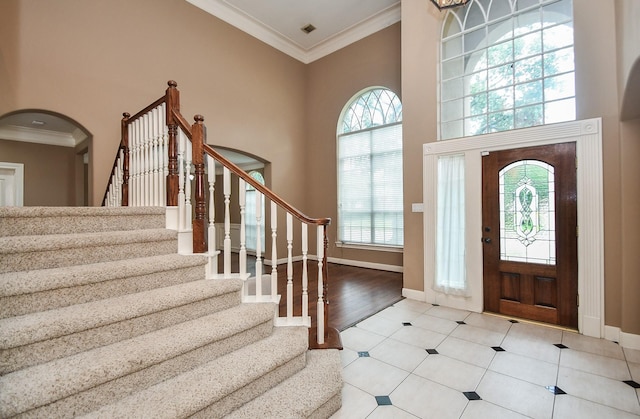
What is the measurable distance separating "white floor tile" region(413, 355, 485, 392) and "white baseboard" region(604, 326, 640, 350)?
1610 millimetres

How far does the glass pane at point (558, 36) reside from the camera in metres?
3.10

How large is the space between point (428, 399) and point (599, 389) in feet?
4.30

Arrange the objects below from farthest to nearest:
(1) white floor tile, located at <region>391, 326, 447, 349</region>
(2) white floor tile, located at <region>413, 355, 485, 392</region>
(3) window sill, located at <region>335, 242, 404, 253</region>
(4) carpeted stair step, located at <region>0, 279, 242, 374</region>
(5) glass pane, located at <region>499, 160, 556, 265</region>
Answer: (3) window sill, located at <region>335, 242, 404, 253</region>
(5) glass pane, located at <region>499, 160, 556, 265</region>
(1) white floor tile, located at <region>391, 326, 447, 349</region>
(2) white floor tile, located at <region>413, 355, 485, 392</region>
(4) carpeted stair step, located at <region>0, 279, 242, 374</region>

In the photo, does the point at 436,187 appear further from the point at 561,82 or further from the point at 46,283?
the point at 46,283

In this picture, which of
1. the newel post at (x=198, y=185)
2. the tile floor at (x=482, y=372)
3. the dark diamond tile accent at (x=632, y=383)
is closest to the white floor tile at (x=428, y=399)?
the tile floor at (x=482, y=372)

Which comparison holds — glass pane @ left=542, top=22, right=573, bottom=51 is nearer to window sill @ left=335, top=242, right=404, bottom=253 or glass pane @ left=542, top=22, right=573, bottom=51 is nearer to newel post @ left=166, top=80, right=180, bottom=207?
window sill @ left=335, top=242, right=404, bottom=253

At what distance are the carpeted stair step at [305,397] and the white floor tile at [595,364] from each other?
2042mm

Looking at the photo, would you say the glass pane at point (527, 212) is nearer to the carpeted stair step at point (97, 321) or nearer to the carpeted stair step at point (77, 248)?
the carpeted stair step at point (97, 321)

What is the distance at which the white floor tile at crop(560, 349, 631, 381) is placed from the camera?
7.36ft

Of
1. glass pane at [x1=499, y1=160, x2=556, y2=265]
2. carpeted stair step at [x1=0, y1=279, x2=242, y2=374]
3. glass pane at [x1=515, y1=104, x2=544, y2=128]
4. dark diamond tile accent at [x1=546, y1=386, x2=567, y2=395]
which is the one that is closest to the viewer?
carpeted stair step at [x1=0, y1=279, x2=242, y2=374]

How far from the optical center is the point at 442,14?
12.5 feet

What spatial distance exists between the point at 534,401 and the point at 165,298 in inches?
104

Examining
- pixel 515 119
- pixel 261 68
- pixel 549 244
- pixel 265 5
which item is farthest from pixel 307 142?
pixel 549 244

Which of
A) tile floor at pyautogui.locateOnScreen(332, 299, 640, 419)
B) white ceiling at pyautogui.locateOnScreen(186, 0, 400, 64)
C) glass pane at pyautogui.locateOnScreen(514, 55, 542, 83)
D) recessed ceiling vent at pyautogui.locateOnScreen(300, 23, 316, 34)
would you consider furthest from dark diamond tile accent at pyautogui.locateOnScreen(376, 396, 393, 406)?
recessed ceiling vent at pyautogui.locateOnScreen(300, 23, 316, 34)
